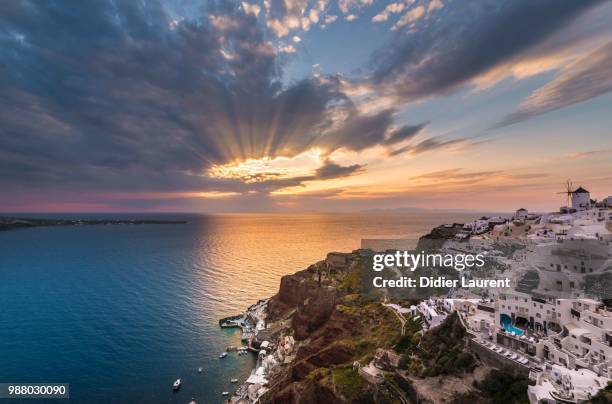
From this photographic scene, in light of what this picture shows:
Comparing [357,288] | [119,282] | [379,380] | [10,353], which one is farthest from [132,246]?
[379,380]

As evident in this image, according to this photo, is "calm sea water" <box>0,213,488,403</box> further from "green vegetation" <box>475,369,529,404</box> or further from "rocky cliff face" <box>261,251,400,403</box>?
"green vegetation" <box>475,369,529,404</box>

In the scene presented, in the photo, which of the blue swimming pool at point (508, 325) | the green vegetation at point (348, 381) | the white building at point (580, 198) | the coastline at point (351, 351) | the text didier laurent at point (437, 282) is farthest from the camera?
the white building at point (580, 198)

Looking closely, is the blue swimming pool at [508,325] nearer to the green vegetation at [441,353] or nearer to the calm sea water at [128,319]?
the green vegetation at [441,353]

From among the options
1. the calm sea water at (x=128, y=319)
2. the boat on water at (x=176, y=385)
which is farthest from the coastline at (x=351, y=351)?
the boat on water at (x=176, y=385)

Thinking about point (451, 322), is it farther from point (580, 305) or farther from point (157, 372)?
point (157, 372)

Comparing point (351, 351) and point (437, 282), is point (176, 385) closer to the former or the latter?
point (351, 351)

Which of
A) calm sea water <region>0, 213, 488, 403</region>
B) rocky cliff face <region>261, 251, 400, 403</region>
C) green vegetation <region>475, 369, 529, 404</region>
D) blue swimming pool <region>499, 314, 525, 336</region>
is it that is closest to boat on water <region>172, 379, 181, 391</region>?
calm sea water <region>0, 213, 488, 403</region>
